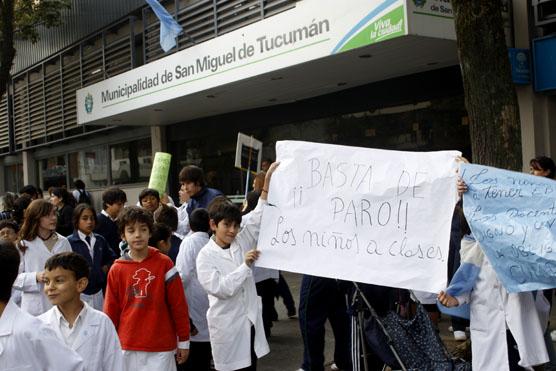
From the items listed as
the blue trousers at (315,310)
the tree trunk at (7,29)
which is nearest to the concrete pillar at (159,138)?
the tree trunk at (7,29)

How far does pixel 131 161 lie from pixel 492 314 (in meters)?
16.2

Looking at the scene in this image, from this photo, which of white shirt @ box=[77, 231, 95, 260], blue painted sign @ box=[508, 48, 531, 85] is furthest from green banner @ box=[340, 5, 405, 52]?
white shirt @ box=[77, 231, 95, 260]

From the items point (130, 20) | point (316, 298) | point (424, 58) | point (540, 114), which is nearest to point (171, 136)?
point (130, 20)

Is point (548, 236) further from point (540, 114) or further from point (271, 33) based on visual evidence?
point (271, 33)

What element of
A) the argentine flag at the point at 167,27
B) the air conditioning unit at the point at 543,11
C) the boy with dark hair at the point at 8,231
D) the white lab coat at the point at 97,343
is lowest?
the white lab coat at the point at 97,343

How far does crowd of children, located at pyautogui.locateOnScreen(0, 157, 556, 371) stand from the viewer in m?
3.12

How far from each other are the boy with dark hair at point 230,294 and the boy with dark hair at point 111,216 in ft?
7.16

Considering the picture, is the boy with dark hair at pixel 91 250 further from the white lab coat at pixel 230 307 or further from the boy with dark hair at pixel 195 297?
the white lab coat at pixel 230 307

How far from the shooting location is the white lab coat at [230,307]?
4527mm

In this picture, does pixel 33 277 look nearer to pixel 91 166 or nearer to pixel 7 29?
pixel 7 29

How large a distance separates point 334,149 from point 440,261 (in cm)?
101

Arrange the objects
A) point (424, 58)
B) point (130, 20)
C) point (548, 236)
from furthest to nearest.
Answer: point (130, 20) < point (424, 58) < point (548, 236)

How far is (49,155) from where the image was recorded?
24.7 meters

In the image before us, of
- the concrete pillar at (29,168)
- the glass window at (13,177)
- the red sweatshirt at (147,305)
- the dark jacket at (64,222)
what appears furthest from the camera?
the glass window at (13,177)
